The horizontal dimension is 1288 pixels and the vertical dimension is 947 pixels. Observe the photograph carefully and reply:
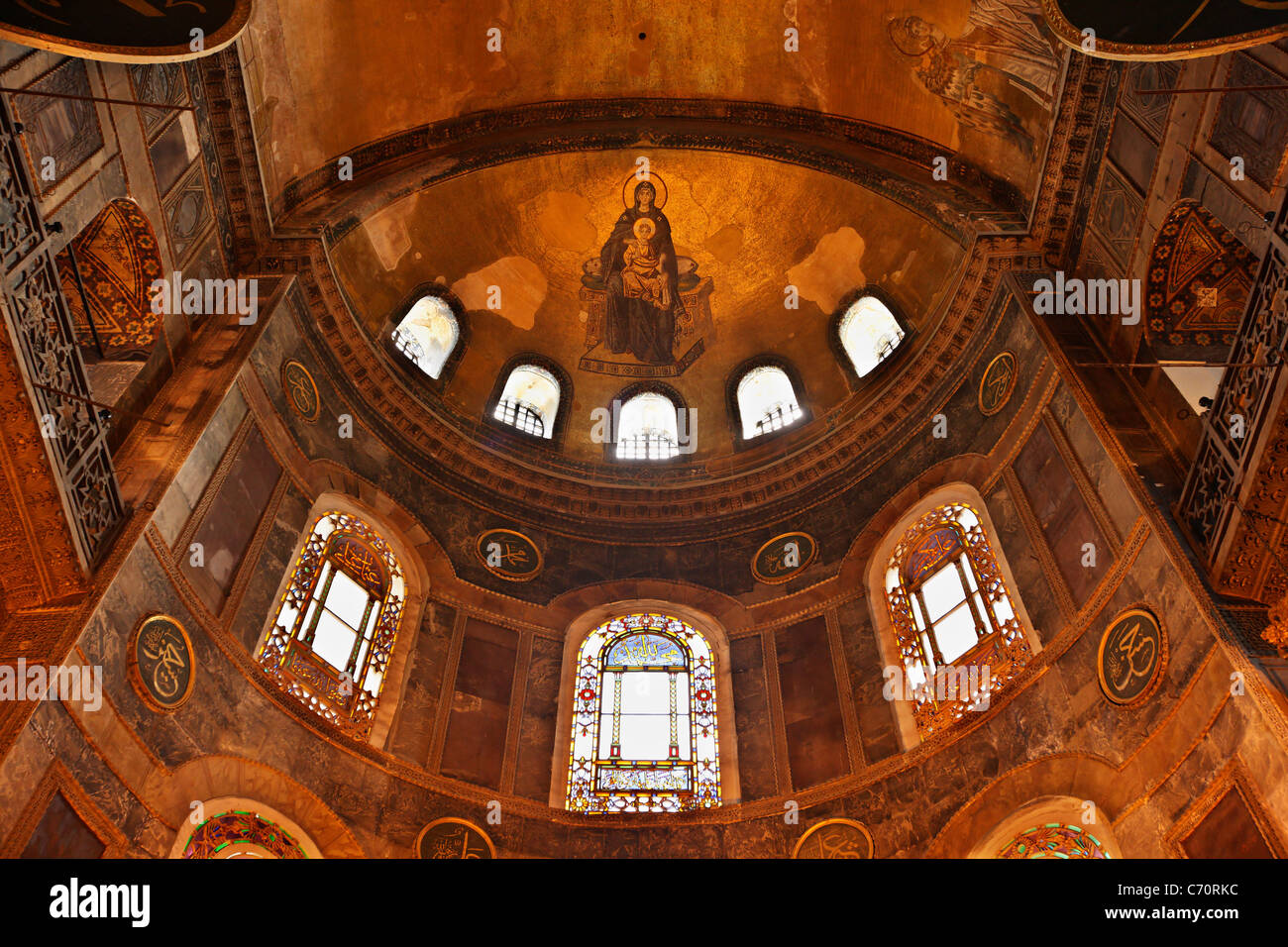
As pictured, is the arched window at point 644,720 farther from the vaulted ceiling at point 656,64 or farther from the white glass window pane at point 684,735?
the vaulted ceiling at point 656,64

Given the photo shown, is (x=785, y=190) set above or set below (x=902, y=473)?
above

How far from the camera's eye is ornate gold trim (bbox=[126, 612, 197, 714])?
826cm

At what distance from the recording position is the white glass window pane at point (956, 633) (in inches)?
427

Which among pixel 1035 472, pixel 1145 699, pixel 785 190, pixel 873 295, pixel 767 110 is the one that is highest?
pixel 767 110

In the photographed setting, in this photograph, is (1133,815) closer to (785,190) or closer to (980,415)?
(980,415)

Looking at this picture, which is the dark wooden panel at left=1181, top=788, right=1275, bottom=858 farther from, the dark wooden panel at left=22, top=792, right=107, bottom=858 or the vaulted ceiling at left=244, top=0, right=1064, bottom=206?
the vaulted ceiling at left=244, top=0, right=1064, bottom=206

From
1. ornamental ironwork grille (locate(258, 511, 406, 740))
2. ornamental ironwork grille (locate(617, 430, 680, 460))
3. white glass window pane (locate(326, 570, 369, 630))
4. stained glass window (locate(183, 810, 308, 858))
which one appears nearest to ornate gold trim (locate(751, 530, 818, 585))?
ornamental ironwork grille (locate(617, 430, 680, 460))

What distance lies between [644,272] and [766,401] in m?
2.83

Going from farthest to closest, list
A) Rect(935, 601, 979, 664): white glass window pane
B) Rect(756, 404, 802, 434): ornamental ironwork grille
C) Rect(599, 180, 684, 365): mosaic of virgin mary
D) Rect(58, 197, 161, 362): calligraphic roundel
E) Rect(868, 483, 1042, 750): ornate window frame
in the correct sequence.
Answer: Rect(599, 180, 684, 365): mosaic of virgin mary → Rect(756, 404, 802, 434): ornamental ironwork grille → Rect(935, 601, 979, 664): white glass window pane → Rect(58, 197, 161, 362): calligraphic roundel → Rect(868, 483, 1042, 750): ornate window frame

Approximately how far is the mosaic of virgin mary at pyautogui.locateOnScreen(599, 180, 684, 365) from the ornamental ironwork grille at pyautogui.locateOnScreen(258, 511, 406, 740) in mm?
5849

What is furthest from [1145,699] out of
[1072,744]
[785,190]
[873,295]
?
[785,190]
